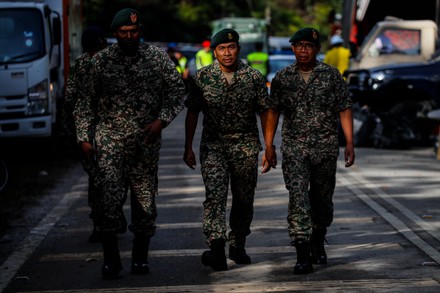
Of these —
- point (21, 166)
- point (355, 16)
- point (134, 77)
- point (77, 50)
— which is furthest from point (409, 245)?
A: point (355, 16)

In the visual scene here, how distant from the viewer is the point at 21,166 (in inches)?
707

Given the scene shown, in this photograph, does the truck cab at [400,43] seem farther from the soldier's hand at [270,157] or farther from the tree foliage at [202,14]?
the tree foliage at [202,14]

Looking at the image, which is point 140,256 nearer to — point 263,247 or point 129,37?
point 263,247

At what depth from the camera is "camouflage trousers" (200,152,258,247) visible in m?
8.75

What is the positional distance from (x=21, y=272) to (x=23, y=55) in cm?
932

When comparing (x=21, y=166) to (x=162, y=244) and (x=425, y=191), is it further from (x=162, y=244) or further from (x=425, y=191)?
(x=162, y=244)

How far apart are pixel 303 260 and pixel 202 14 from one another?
2885 inches

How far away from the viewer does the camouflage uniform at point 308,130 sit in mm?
8719

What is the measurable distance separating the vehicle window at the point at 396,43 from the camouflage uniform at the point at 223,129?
42.7 feet

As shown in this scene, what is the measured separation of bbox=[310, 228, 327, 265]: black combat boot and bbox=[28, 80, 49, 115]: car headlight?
9727mm

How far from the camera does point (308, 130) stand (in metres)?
8.76

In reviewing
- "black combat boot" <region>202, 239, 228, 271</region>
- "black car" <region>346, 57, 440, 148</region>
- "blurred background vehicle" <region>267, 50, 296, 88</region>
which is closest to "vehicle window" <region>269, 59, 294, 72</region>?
"blurred background vehicle" <region>267, 50, 296, 88</region>

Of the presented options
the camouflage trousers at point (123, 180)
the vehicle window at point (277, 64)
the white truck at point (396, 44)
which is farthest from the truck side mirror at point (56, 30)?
the vehicle window at point (277, 64)

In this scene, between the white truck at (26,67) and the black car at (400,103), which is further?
the black car at (400,103)
